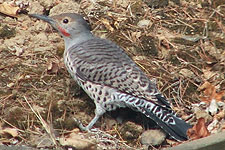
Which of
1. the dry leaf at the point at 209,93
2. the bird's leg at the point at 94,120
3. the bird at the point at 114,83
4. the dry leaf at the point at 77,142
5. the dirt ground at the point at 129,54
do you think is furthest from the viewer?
the dry leaf at the point at 209,93

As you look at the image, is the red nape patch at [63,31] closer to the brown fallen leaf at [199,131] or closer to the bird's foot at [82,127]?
the bird's foot at [82,127]

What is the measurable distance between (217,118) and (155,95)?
696mm

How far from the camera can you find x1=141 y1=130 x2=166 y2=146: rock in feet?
17.0

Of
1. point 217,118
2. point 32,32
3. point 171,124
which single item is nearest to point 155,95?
point 171,124

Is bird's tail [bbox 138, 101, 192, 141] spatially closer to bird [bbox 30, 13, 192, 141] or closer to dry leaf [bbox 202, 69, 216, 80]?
bird [bbox 30, 13, 192, 141]

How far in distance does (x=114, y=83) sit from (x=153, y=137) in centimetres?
70

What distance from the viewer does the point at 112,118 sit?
5.68 meters

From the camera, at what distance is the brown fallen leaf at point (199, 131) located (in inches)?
200

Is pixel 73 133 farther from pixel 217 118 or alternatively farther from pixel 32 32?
pixel 32 32

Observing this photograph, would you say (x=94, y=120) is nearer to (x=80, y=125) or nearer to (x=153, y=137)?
(x=80, y=125)

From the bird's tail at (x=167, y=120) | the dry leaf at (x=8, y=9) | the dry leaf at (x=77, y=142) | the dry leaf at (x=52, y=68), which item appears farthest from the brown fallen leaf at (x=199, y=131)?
the dry leaf at (x=8, y=9)

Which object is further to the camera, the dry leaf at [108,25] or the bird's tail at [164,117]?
Result: the dry leaf at [108,25]

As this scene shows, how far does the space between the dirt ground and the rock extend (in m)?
0.05

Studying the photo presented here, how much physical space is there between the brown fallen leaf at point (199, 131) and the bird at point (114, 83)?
0.18 feet
